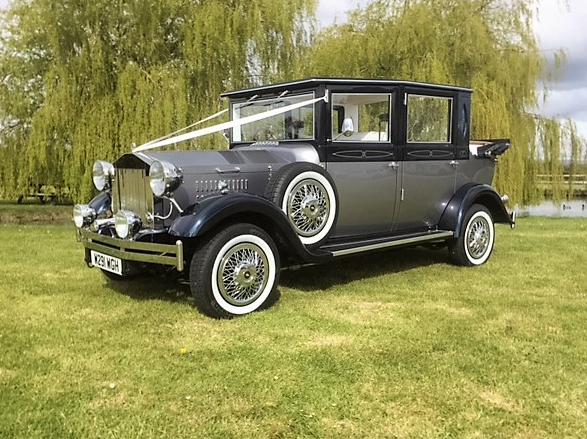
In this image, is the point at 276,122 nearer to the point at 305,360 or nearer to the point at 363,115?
the point at 363,115

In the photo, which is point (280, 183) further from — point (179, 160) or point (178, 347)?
point (178, 347)

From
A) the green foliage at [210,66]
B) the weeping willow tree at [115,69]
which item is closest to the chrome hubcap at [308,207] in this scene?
the green foliage at [210,66]

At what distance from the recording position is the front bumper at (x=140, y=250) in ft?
14.7

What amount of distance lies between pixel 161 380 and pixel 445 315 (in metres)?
2.51

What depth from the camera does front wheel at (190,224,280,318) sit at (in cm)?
460

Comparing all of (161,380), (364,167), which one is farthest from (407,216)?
(161,380)

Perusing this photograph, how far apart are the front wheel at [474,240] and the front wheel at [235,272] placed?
2823 mm

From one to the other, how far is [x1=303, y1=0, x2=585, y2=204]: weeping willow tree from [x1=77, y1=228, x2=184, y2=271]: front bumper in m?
9.38

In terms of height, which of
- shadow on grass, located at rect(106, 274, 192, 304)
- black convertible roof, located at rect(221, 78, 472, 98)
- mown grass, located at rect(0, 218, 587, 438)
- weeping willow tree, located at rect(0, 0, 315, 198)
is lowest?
mown grass, located at rect(0, 218, 587, 438)

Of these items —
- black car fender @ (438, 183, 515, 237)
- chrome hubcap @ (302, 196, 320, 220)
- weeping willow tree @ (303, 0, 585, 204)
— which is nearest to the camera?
chrome hubcap @ (302, 196, 320, 220)

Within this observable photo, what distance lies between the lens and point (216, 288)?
4.66 meters

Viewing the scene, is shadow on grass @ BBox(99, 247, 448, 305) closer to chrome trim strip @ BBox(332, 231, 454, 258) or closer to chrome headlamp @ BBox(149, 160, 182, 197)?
chrome trim strip @ BBox(332, 231, 454, 258)

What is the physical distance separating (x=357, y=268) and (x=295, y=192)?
194 centimetres

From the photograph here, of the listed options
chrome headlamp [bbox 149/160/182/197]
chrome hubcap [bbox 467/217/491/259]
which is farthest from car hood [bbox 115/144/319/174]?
chrome hubcap [bbox 467/217/491/259]
